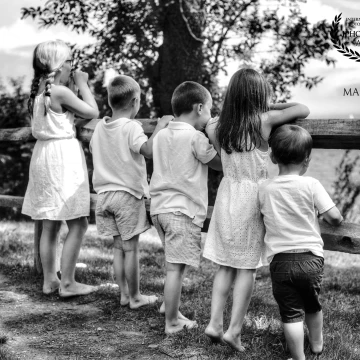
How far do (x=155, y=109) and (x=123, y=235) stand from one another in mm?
4487

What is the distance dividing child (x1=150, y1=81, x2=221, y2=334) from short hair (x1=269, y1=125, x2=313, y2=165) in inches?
20.1

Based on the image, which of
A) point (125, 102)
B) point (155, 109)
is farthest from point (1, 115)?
point (125, 102)

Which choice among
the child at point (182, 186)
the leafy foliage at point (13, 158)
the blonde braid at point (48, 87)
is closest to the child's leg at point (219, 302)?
the child at point (182, 186)

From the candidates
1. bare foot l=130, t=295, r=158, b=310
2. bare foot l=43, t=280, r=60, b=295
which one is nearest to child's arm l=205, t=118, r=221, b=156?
bare foot l=130, t=295, r=158, b=310

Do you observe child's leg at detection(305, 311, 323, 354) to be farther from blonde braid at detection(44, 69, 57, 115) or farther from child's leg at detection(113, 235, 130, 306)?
blonde braid at detection(44, 69, 57, 115)

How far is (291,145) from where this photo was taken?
3.14 m

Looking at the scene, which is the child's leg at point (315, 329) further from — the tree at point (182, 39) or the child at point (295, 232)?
the tree at point (182, 39)

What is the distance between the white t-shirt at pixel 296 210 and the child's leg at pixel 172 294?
0.74 m

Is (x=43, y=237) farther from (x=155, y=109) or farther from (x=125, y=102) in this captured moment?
(x=155, y=109)

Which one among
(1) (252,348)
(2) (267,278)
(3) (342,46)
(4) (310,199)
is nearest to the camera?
(4) (310,199)

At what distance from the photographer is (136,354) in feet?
11.4

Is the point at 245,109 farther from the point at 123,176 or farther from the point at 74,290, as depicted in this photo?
the point at 74,290

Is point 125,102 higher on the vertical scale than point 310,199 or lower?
higher

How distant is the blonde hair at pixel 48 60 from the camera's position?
4.46 meters
